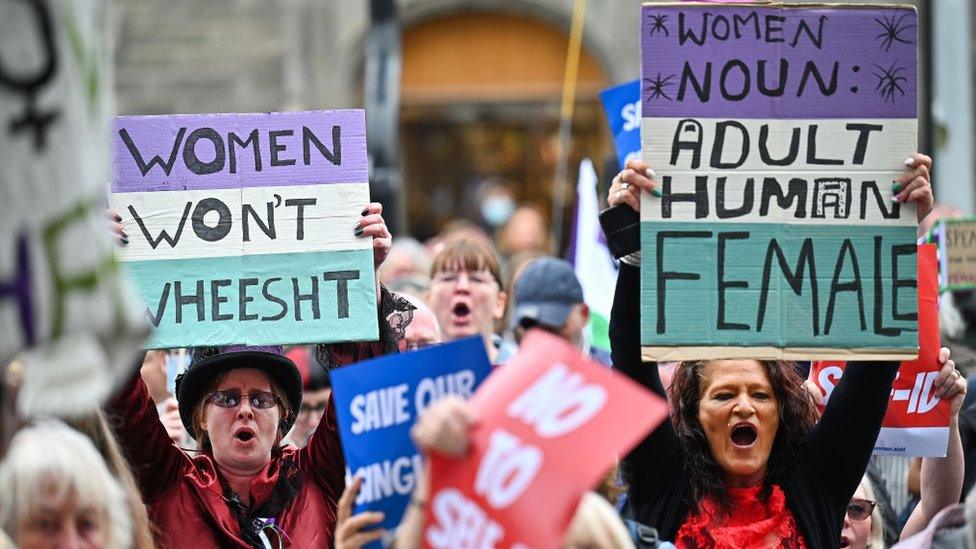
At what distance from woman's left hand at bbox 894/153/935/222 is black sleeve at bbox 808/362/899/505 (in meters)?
0.41

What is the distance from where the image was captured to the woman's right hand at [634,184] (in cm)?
419

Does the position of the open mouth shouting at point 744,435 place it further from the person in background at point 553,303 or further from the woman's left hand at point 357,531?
the person in background at point 553,303

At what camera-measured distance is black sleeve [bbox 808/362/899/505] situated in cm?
421

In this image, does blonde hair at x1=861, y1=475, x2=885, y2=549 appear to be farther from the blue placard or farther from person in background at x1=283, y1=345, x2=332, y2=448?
the blue placard

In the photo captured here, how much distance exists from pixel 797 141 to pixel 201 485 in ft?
5.67

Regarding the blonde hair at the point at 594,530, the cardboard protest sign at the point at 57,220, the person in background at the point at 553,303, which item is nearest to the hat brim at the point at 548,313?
the person in background at the point at 553,303

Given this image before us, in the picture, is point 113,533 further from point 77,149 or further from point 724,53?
point 724,53

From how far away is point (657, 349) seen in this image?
4.13 m

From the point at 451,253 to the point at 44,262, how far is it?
12.8ft

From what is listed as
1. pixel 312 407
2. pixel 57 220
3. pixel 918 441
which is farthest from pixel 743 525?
pixel 312 407

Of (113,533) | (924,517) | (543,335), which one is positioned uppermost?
(543,335)

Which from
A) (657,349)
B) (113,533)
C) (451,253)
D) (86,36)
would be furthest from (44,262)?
(451,253)

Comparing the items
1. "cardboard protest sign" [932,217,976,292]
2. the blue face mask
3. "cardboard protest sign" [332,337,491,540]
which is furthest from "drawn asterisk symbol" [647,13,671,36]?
the blue face mask

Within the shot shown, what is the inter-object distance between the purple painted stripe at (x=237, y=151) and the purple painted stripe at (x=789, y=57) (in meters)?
0.93
